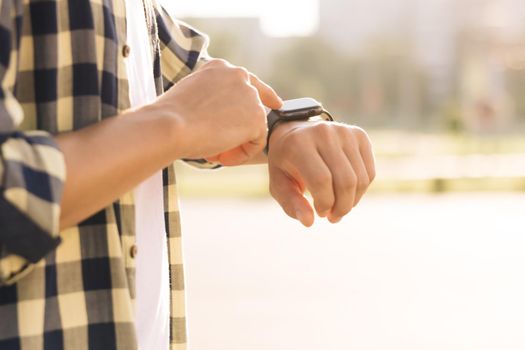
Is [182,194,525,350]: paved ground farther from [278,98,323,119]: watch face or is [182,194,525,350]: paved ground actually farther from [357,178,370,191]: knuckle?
[357,178,370,191]: knuckle

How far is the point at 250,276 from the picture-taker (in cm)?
848

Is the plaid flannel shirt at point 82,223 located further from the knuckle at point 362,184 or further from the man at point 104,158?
the knuckle at point 362,184

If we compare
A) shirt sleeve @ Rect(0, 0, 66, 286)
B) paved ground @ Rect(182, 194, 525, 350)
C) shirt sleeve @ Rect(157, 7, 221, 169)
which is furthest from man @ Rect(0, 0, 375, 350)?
paved ground @ Rect(182, 194, 525, 350)

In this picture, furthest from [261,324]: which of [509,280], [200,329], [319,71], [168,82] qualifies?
[319,71]

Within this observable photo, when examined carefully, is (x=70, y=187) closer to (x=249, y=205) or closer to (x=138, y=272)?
(x=138, y=272)

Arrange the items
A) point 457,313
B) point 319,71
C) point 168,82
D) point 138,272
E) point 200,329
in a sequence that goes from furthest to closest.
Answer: point 319,71 → point 457,313 → point 200,329 → point 168,82 → point 138,272

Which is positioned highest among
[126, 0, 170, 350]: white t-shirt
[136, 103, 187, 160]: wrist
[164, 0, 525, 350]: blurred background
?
[136, 103, 187, 160]: wrist

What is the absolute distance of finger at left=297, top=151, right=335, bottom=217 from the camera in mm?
1139

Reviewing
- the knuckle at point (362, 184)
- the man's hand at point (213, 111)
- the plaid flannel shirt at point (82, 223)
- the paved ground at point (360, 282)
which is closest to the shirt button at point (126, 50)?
the plaid flannel shirt at point (82, 223)

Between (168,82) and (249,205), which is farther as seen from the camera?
(249,205)

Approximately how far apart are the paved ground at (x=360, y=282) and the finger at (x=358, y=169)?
192 inches

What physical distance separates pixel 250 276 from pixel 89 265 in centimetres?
747

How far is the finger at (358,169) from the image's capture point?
3.85 feet

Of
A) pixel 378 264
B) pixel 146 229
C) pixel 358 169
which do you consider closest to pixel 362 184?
pixel 358 169
